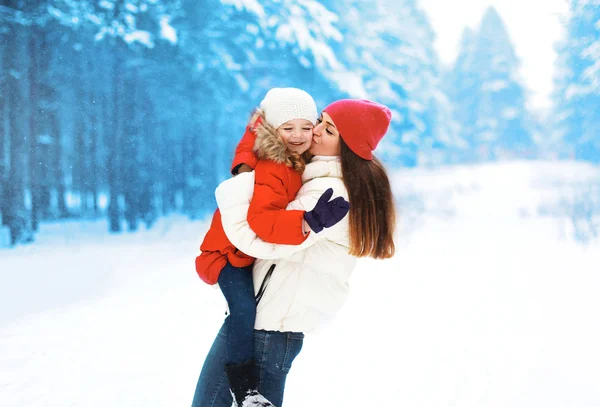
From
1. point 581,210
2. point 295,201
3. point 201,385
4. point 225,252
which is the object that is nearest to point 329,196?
point 295,201

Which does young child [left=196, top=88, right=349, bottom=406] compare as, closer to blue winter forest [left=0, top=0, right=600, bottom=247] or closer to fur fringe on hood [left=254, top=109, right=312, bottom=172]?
fur fringe on hood [left=254, top=109, right=312, bottom=172]

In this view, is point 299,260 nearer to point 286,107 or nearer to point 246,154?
point 246,154

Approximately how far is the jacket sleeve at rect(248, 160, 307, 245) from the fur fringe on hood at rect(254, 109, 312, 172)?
→ 49mm

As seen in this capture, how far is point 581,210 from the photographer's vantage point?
9.23 m

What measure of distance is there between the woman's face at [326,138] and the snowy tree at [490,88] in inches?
539

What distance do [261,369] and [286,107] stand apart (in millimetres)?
804

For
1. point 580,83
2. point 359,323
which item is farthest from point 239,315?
point 580,83

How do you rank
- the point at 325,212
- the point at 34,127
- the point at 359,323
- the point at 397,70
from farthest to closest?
1. the point at 397,70
2. the point at 34,127
3. the point at 359,323
4. the point at 325,212

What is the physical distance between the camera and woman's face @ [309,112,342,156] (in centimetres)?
155

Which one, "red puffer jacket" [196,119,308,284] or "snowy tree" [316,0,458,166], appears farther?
"snowy tree" [316,0,458,166]

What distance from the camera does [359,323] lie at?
4742mm

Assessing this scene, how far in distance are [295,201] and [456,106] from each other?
14.9 meters

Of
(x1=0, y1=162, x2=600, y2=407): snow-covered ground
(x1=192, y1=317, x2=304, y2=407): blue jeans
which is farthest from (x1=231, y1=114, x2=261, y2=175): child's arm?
(x1=0, y1=162, x2=600, y2=407): snow-covered ground

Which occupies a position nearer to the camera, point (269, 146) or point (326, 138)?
point (269, 146)
